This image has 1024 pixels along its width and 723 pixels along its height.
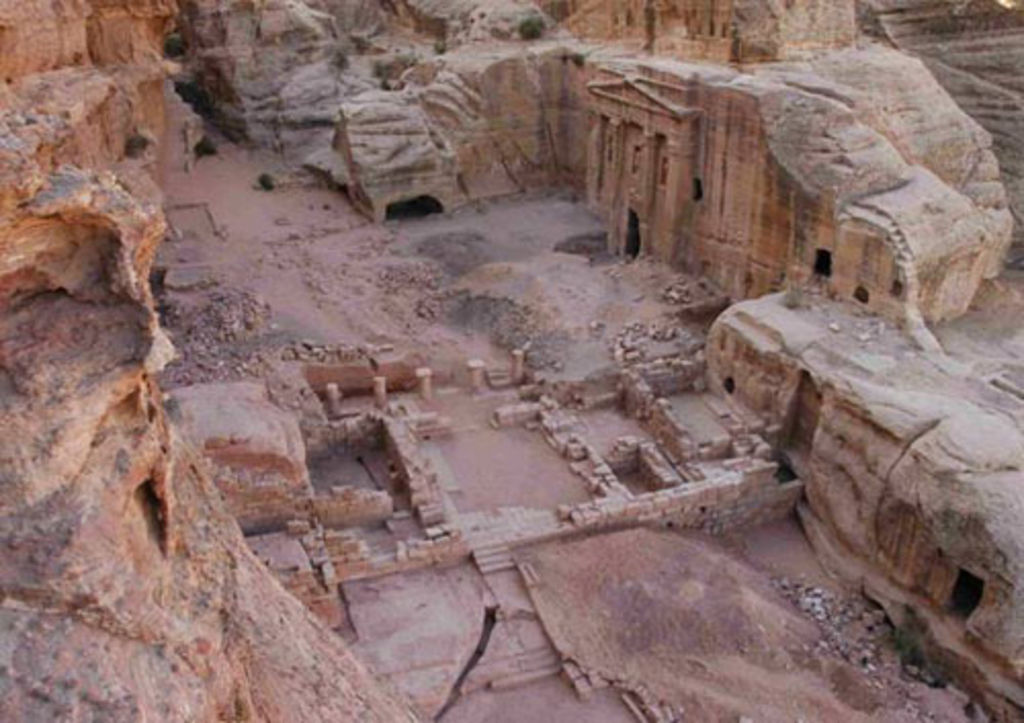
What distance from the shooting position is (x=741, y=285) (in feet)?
66.8

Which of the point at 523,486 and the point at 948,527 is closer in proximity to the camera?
the point at 948,527

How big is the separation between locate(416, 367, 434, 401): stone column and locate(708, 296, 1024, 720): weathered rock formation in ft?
19.2

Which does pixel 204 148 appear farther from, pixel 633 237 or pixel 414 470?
pixel 414 470

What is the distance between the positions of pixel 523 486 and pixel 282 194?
1617 centimetres

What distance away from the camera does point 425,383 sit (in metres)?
18.3

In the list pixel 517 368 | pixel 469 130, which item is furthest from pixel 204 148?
pixel 517 368

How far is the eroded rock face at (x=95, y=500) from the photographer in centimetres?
412

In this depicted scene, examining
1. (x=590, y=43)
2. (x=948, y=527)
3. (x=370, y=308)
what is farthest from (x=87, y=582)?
(x=590, y=43)

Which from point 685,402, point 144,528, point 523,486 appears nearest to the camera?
point 144,528

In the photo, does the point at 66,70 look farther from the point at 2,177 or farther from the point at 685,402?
the point at 685,402

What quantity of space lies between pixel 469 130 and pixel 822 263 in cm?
1285

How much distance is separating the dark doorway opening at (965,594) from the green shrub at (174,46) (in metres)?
32.0

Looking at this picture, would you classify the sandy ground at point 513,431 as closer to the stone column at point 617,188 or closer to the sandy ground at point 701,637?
the sandy ground at point 701,637

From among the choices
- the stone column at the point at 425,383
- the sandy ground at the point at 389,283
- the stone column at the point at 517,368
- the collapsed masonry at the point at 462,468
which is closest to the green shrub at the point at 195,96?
the sandy ground at the point at 389,283
